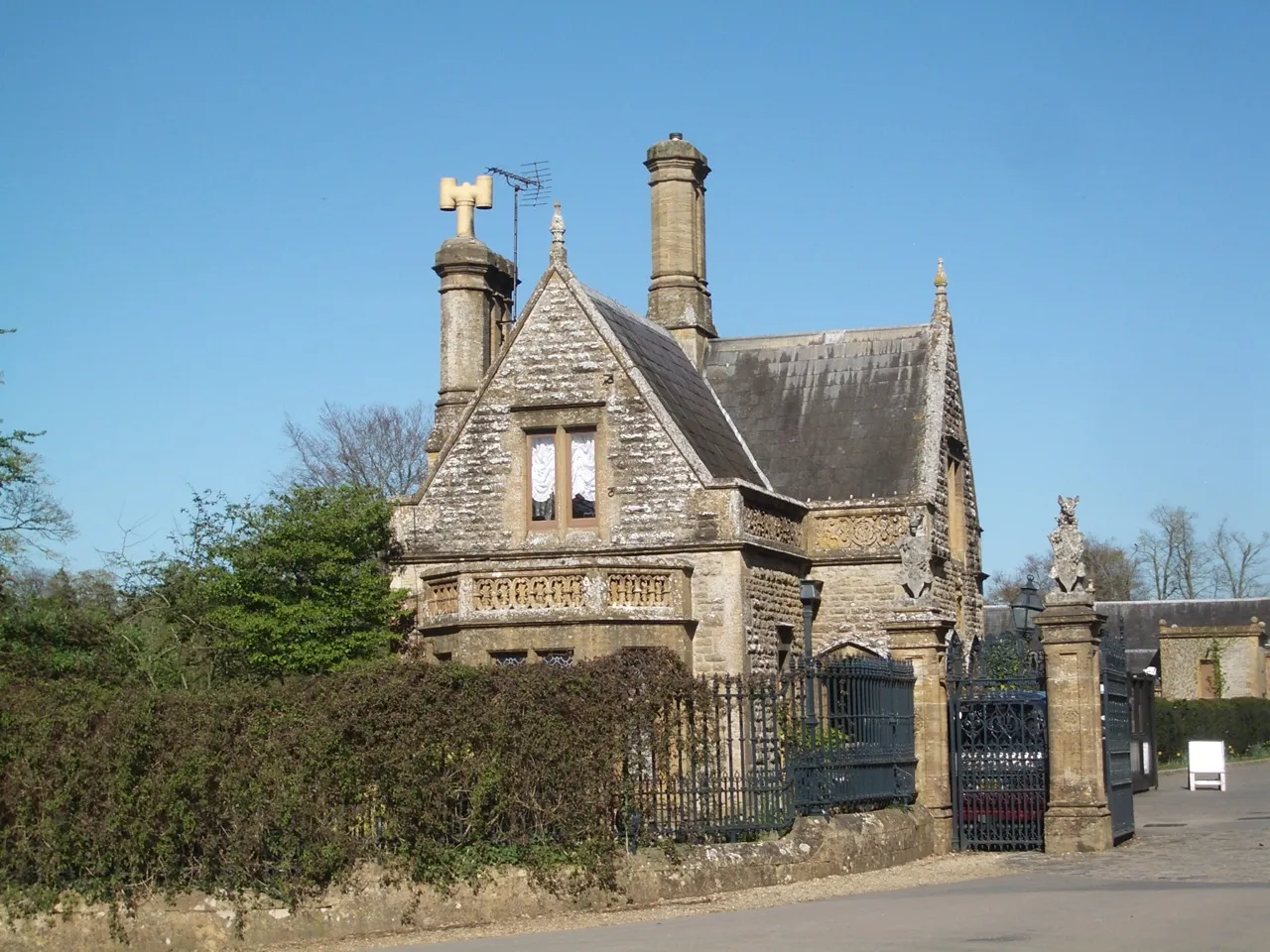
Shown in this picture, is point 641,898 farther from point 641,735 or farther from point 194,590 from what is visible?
point 194,590

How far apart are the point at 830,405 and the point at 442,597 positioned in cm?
787

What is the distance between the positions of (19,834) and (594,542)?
1186 cm

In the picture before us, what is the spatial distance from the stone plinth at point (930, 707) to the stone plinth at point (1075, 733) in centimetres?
109

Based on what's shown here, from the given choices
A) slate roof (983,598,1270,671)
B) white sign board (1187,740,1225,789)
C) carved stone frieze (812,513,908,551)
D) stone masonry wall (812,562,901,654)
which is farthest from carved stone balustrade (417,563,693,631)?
slate roof (983,598,1270,671)

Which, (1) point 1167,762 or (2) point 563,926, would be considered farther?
(1) point 1167,762

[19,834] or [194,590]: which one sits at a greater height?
[194,590]

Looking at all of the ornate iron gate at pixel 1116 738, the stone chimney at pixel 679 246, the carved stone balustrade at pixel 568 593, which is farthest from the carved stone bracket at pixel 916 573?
the stone chimney at pixel 679 246

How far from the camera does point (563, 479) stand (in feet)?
80.5

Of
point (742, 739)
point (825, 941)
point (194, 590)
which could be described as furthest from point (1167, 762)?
point (825, 941)

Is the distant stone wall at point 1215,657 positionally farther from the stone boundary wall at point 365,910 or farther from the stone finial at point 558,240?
the stone boundary wall at point 365,910

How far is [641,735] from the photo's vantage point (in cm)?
1462

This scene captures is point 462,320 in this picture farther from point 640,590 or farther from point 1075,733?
point 1075,733

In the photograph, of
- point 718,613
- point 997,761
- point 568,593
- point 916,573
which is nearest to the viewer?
point 997,761

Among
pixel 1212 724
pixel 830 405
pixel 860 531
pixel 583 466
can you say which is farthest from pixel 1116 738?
pixel 1212 724
